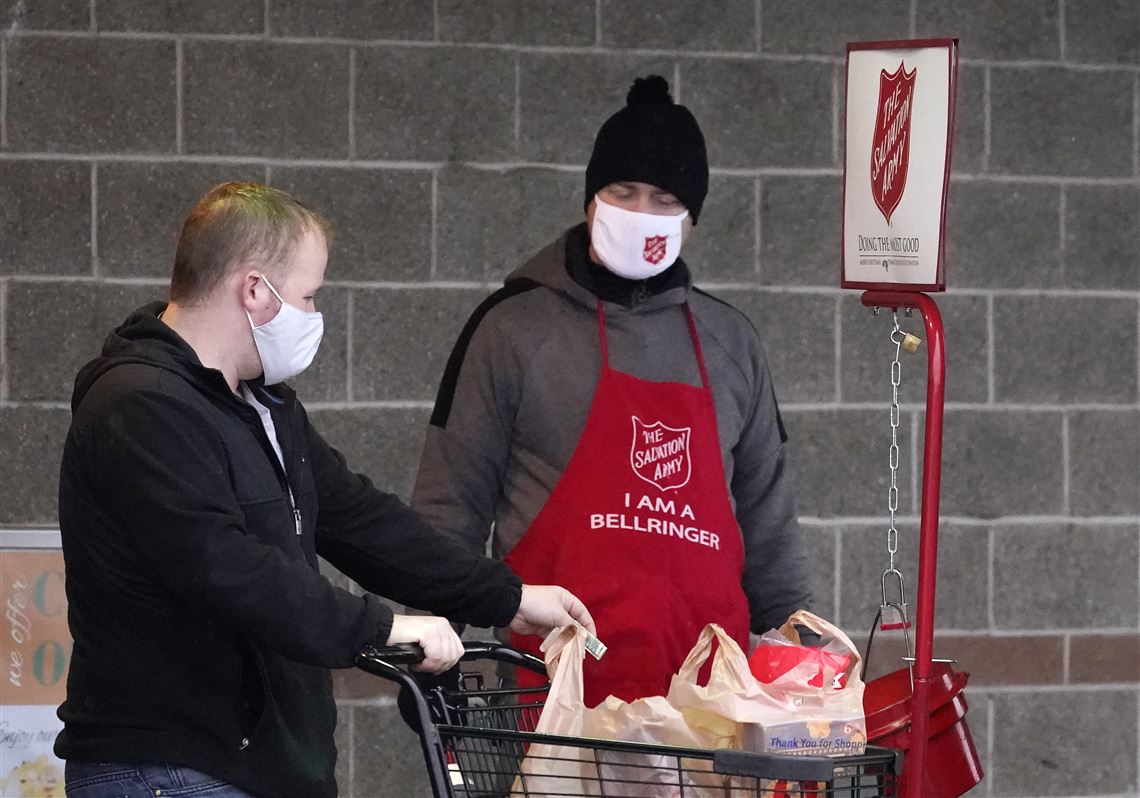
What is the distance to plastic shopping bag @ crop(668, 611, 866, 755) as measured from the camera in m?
1.64

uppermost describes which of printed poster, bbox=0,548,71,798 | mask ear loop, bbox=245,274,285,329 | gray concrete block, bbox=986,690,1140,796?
mask ear loop, bbox=245,274,285,329

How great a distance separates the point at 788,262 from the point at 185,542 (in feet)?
6.75

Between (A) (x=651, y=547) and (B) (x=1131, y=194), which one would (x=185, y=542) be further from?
(B) (x=1131, y=194)

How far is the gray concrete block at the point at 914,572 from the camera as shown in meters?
3.45

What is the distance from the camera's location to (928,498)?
6.39ft

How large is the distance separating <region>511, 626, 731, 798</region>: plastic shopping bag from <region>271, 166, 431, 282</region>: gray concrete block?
5.44 ft

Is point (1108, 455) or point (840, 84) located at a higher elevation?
point (840, 84)

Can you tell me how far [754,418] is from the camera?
8.27ft

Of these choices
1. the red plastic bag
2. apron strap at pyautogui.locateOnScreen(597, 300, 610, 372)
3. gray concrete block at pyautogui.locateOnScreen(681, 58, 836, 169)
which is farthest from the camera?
gray concrete block at pyautogui.locateOnScreen(681, 58, 836, 169)

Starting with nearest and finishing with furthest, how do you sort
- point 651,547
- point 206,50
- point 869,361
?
point 651,547
point 206,50
point 869,361

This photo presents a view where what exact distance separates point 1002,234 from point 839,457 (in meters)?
0.63

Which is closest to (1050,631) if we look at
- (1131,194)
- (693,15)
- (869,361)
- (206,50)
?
(869,361)

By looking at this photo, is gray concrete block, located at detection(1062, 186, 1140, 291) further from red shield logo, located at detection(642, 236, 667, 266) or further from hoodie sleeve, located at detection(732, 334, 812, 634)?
red shield logo, located at detection(642, 236, 667, 266)

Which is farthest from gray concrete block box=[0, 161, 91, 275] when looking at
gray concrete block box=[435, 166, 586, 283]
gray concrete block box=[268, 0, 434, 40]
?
gray concrete block box=[435, 166, 586, 283]
